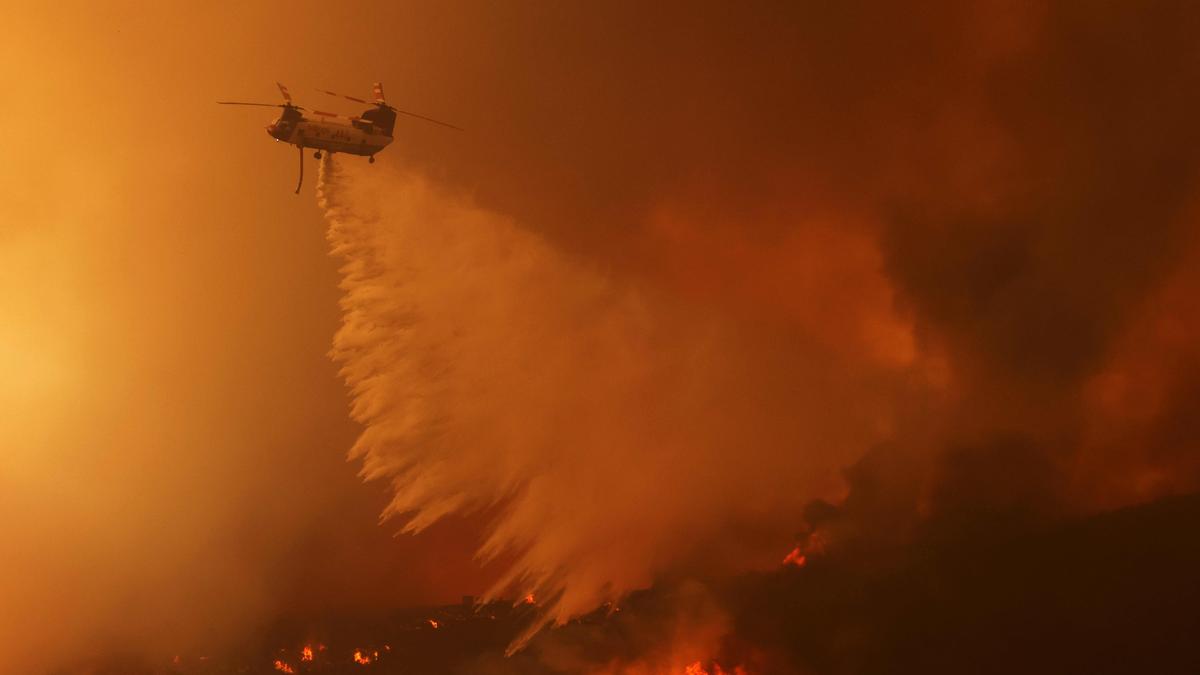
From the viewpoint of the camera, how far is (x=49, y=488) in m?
34.3

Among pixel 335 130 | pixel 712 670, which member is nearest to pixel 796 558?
pixel 712 670

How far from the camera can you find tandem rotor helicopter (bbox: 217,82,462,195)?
24.2 m

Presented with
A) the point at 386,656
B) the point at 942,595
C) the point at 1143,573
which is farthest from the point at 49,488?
the point at 1143,573

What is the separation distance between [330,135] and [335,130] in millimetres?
224

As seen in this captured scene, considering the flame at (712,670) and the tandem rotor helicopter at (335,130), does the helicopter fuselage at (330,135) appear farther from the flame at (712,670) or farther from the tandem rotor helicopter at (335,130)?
the flame at (712,670)

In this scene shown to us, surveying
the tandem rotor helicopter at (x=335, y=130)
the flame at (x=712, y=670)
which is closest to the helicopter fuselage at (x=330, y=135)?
the tandem rotor helicopter at (x=335, y=130)

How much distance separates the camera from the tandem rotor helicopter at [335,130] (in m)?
24.2

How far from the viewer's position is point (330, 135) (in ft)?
81.0

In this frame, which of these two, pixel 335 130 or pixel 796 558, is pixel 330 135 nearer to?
pixel 335 130

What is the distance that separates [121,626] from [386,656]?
1250 cm

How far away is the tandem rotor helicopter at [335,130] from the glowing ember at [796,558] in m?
20.2

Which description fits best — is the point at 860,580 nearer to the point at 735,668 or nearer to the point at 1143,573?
the point at 735,668

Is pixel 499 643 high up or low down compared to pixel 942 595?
down

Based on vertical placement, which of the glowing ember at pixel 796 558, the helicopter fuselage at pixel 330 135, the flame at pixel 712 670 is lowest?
the flame at pixel 712 670
